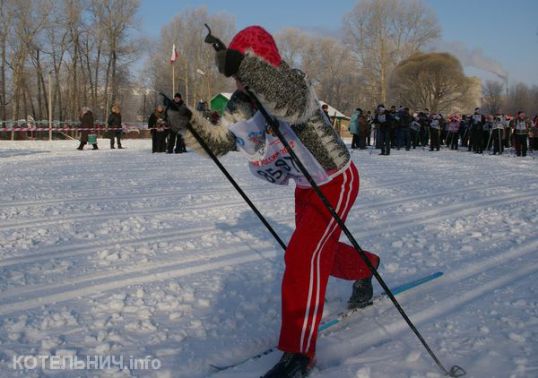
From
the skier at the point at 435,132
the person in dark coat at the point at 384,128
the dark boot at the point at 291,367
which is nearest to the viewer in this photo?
the dark boot at the point at 291,367

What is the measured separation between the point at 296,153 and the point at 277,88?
44cm

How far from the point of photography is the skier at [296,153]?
2234 mm

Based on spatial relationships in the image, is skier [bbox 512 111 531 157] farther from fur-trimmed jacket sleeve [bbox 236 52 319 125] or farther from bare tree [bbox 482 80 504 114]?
bare tree [bbox 482 80 504 114]

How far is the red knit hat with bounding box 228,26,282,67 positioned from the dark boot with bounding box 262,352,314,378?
1.38 m

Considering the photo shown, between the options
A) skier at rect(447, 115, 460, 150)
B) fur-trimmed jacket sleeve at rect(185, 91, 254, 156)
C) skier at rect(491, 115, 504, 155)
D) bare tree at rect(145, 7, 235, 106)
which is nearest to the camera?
fur-trimmed jacket sleeve at rect(185, 91, 254, 156)

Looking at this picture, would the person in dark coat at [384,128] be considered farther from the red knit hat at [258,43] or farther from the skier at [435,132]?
the red knit hat at [258,43]

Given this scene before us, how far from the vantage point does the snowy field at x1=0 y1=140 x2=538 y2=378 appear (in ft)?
8.52

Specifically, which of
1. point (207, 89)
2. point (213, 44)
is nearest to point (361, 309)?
point (213, 44)

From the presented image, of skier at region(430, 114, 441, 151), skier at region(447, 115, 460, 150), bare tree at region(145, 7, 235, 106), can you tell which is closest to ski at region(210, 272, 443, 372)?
skier at region(430, 114, 441, 151)

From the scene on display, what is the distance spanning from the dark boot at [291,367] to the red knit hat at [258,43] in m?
1.38

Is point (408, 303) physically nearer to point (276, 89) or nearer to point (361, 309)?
point (361, 309)

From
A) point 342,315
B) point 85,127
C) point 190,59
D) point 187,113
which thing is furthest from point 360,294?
point 190,59

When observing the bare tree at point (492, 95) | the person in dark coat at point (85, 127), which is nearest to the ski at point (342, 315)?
the person in dark coat at point (85, 127)

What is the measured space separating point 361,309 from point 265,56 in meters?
1.77
